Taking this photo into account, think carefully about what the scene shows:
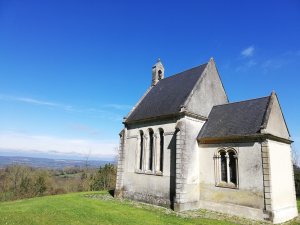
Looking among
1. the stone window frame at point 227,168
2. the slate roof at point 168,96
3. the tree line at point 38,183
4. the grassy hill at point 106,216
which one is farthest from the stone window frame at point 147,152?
the tree line at point 38,183

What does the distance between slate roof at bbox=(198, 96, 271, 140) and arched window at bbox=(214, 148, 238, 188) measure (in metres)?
1.26

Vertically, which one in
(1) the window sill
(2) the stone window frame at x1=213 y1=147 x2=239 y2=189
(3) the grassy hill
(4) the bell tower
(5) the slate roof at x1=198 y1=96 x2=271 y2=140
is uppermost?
(4) the bell tower

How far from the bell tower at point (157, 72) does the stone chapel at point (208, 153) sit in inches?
195

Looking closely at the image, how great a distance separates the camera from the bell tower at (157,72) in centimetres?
2720

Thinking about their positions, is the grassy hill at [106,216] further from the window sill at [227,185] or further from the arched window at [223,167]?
the arched window at [223,167]

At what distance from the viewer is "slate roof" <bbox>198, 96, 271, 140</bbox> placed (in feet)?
51.4

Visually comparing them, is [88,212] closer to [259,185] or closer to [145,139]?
[145,139]

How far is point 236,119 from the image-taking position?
1722 cm

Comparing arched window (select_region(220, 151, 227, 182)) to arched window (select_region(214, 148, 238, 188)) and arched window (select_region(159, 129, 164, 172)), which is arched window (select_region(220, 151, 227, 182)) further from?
arched window (select_region(159, 129, 164, 172))

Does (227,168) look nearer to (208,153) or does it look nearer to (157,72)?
(208,153)

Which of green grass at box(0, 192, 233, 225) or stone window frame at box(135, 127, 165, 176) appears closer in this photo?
green grass at box(0, 192, 233, 225)

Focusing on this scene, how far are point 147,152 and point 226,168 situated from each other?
22.7ft

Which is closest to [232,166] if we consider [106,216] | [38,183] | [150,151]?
[150,151]

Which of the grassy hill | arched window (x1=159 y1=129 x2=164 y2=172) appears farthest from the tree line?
the grassy hill
